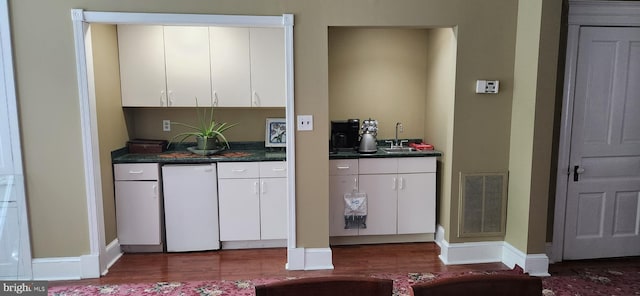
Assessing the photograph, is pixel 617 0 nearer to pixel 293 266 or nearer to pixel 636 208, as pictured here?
pixel 636 208

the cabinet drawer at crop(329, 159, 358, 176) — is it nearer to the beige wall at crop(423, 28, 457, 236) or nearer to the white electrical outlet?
the white electrical outlet

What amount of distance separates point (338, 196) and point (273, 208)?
2.02 ft

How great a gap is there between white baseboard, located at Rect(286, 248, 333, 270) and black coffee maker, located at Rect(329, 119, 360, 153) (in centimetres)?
103

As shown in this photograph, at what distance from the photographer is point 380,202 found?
3.69 metres

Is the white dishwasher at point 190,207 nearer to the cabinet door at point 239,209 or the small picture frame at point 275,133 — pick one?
the cabinet door at point 239,209

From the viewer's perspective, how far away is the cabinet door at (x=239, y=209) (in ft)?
11.7

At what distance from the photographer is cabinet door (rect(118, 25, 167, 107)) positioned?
11.6 feet

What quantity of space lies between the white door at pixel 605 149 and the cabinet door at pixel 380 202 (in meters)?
1.46

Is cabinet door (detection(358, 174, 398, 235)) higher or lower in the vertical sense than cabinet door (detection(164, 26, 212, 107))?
lower

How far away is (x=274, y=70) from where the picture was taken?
3705 millimetres

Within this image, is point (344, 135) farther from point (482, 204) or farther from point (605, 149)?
point (605, 149)

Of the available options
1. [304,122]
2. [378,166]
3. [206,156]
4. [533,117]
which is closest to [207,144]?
[206,156]

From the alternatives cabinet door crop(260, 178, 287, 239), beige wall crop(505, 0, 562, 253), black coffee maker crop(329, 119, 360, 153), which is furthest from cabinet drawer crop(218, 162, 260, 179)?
beige wall crop(505, 0, 562, 253)

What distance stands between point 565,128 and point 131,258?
3.91 m
